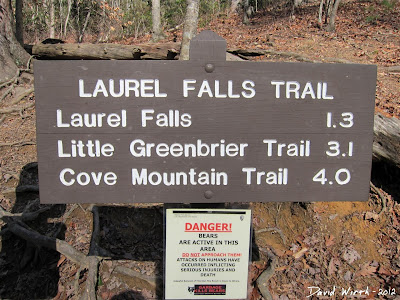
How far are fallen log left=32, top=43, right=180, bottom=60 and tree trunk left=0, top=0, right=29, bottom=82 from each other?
1.37m

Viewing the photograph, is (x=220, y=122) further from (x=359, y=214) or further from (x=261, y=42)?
(x=261, y=42)

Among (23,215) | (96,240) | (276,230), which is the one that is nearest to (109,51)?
(23,215)

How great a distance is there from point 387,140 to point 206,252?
3.35m

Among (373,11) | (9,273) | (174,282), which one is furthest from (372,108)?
(373,11)

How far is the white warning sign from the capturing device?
2.20 meters

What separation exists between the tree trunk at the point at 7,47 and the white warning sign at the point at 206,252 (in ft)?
21.5

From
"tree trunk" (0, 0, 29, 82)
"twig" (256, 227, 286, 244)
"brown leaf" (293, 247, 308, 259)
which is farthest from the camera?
"tree trunk" (0, 0, 29, 82)

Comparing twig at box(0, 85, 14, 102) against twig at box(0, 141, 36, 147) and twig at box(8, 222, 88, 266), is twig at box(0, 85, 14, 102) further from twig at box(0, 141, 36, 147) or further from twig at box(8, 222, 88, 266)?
twig at box(8, 222, 88, 266)

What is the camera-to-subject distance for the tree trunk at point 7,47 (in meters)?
7.21

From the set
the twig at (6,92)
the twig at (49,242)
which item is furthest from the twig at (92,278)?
the twig at (6,92)

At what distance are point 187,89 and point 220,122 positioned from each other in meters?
0.27

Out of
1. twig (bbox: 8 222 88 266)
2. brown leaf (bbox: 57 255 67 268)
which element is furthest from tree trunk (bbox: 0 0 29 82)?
brown leaf (bbox: 57 255 67 268)

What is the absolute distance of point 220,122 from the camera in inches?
78.5

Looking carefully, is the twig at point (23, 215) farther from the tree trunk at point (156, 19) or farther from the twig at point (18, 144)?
the tree trunk at point (156, 19)
